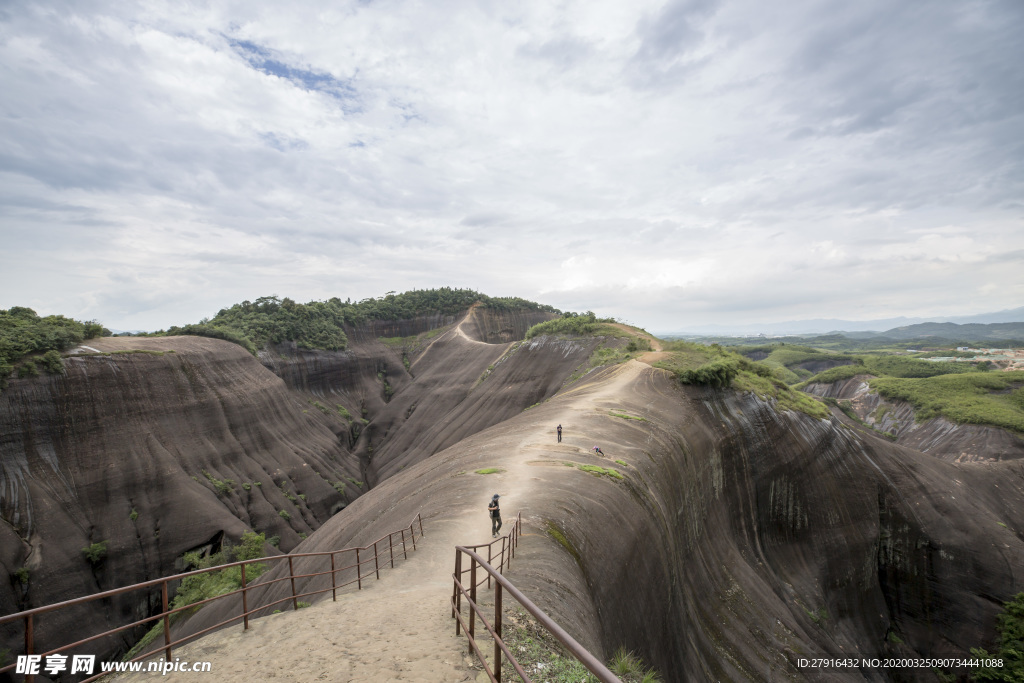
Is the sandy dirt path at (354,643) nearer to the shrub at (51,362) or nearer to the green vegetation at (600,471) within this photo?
the green vegetation at (600,471)

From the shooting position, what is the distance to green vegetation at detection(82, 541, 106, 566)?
22781 millimetres

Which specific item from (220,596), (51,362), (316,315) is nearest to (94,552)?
(51,362)

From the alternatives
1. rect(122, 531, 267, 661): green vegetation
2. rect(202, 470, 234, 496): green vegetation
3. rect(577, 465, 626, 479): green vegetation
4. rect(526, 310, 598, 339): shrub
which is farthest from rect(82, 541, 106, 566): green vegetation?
rect(526, 310, 598, 339): shrub

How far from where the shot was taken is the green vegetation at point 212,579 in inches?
744

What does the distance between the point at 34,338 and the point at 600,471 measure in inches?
1342

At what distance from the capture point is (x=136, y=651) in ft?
59.3

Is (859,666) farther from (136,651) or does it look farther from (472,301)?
(472,301)

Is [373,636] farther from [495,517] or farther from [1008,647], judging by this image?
[1008,647]

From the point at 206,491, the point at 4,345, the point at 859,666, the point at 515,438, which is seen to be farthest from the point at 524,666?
the point at 4,345

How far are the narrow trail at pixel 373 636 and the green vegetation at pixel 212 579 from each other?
294 inches

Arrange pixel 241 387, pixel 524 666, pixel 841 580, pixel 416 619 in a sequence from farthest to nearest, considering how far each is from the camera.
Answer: pixel 241 387, pixel 841 580, pixel 416 619, pixel 524 666

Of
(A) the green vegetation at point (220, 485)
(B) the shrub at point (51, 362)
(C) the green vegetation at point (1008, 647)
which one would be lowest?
(C) the green vegetation at point (1008, 647)

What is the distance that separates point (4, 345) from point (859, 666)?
4723 centimetres

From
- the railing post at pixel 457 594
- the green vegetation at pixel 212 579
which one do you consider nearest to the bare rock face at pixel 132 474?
the green vegetation at pixel 212 579
